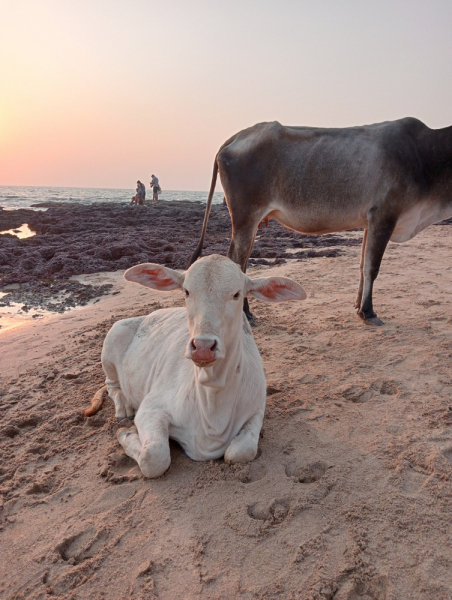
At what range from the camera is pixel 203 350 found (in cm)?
245

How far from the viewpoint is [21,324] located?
650 centimetres

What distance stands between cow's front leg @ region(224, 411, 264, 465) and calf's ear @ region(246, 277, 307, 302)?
0.92m

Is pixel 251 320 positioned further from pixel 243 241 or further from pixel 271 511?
pixel 271 511

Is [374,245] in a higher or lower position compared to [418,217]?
lower

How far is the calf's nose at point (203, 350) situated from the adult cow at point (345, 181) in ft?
11.2

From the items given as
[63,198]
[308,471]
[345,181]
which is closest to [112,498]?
[308,471]

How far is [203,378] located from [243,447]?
1.78 feet

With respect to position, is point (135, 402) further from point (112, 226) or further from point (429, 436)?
point (112, 226)

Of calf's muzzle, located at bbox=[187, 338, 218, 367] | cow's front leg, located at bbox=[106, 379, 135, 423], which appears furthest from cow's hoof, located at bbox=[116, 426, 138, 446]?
calf's muzzle, located at bbox=[187, 338, 218, 367]

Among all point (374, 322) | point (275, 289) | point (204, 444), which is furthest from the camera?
point (374, 322)

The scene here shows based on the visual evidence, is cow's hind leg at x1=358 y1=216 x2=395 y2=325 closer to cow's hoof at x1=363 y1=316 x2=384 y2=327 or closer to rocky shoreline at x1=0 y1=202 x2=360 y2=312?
cow's hoof at x1=363 y1=316 x2=384 y2=327

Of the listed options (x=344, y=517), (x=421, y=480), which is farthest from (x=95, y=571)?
(x=421, y=480)

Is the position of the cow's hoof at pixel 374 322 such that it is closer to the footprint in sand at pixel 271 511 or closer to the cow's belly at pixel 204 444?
the cow's belly at pixel 204 444

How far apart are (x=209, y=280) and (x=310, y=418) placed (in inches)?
59.4
